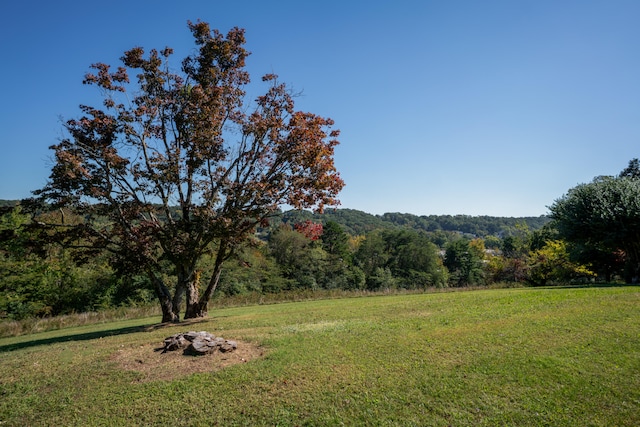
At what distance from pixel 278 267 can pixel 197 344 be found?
165ft

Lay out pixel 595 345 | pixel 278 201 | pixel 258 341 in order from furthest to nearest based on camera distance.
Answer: pixel 278 201 < pixel 258 341 < pixel 595 345

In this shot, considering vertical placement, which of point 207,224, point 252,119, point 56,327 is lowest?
point 56,327

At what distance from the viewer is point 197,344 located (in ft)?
28.2

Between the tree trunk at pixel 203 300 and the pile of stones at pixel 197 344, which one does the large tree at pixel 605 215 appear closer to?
the tree trunk at pixel 203 300

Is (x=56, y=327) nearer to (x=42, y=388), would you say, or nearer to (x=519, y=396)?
(x=42, y=388)

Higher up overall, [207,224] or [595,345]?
[207,224]

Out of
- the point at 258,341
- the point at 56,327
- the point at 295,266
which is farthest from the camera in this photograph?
the point at 295,266

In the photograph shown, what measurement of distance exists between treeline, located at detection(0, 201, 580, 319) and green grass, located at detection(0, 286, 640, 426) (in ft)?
22.5

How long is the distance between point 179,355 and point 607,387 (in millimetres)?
9003

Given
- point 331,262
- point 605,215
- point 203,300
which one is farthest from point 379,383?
point 331,262

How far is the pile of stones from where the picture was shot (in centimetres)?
856

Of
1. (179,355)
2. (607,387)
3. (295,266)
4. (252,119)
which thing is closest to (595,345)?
(607,387)

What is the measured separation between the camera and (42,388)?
734cm

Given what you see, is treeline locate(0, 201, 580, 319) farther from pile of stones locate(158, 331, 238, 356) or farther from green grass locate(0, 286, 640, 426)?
green grass locate(0, 286, 640, 426)
